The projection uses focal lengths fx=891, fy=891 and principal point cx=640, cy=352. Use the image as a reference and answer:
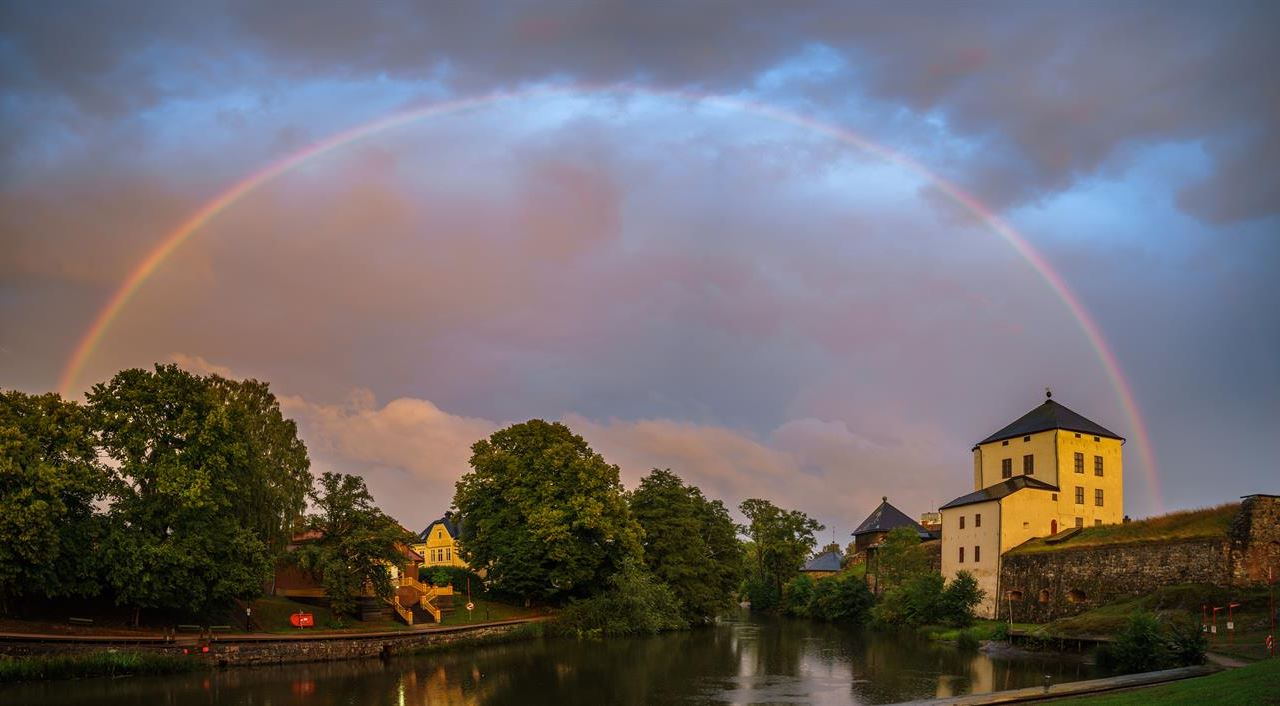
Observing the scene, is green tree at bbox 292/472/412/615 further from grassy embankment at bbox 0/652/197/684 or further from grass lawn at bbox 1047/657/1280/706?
grass lawn at bbox 1047/657/1280/706

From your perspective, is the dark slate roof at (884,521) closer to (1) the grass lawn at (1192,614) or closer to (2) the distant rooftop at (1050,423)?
(2) the distant rooftop at (1050,423)

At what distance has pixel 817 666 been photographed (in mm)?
41312

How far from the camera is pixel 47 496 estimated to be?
36594 millimetres

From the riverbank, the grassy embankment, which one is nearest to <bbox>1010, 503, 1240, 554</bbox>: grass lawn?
the riverbank

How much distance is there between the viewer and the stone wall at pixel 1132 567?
43344 millimetres

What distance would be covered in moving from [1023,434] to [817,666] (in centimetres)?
3153

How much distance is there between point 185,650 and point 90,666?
3.89 metres

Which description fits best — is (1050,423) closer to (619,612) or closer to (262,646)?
(619,612)

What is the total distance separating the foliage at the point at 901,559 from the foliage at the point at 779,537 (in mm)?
18666

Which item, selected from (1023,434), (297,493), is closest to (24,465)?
(297,493)

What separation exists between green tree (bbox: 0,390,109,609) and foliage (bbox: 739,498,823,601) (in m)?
65.5

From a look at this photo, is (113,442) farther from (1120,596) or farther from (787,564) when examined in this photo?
(787,564)

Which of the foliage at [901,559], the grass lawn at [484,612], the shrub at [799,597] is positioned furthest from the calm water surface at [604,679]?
the shrub at [799,597]

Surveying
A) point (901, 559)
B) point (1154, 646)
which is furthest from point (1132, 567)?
point (901, 559)
